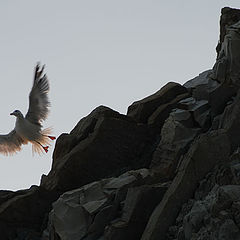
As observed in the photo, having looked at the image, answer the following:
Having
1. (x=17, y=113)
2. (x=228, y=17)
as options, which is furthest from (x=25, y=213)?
(x=228, y=17)

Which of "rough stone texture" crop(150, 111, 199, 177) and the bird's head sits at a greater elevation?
the bird's head

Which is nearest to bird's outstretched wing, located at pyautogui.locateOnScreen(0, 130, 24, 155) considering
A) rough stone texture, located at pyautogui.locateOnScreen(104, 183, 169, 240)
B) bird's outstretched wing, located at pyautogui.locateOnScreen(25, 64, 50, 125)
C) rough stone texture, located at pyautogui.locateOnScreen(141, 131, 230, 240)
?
bird's outstretched wing, located at pyautogui.locateOnScreen(25, 64, 50, 125)

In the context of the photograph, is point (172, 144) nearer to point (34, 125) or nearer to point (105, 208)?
point (105, 208)

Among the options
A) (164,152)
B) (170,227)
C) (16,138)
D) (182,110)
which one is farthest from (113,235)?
(16,138)

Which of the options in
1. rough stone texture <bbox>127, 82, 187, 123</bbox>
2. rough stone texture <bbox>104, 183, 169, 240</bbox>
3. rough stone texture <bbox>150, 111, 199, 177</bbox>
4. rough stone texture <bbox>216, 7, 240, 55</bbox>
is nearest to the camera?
rough stone texture <bbox>104, 183, 169, 240</bbox>

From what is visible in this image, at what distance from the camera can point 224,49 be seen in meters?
25.5

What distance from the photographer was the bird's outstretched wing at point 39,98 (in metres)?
30.4

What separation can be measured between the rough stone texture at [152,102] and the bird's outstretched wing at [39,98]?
4.99m

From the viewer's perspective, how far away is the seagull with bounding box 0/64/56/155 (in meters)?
30.6

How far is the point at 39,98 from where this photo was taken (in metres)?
30.4

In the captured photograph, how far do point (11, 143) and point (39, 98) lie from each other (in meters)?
3.57

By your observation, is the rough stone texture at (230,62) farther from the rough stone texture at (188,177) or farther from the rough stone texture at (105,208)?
the rough stone texture at (105,208)

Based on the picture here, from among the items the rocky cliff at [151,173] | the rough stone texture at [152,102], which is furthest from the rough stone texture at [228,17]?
the rough stone texture at [152,102]

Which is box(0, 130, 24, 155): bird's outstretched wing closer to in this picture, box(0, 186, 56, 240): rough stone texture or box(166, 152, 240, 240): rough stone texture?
box(0, 186, 56, 240): rough stone texture
